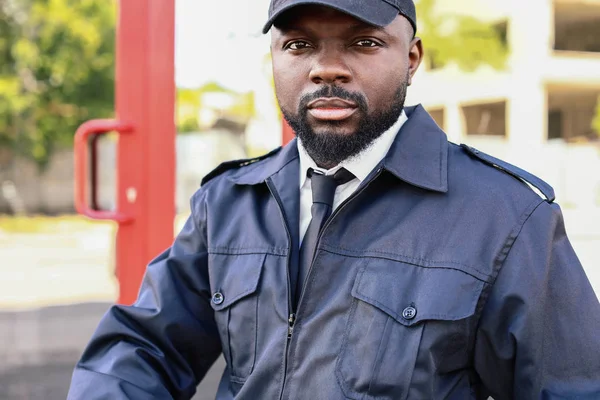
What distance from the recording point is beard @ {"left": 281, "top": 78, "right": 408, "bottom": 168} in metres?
1.32

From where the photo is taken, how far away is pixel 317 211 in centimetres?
141

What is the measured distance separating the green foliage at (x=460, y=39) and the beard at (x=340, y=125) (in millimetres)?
985

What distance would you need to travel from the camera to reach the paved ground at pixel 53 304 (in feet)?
12.6

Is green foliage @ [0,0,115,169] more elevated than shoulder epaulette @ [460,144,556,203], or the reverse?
green foliage @ [0,0,115,169]

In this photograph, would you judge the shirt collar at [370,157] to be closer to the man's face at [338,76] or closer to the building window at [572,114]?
the man's face at [338,76]

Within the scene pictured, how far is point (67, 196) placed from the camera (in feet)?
61.0

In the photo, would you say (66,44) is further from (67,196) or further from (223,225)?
(223,225)

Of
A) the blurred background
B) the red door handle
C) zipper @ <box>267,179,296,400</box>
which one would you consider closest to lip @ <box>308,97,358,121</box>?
zipper @ <box>267,179,296,400</box>

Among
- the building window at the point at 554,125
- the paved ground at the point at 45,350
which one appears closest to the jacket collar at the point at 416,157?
the building window at the point at 554,125

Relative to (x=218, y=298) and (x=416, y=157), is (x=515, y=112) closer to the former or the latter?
(x=416, y=157)

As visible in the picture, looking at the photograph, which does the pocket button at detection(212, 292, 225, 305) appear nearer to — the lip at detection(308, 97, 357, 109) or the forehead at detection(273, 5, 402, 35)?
the lip at detection(308, 97, 357, 109)

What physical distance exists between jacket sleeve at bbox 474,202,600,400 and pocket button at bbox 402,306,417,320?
0.11 m

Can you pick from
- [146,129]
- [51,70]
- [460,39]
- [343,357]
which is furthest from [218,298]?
[51,70]

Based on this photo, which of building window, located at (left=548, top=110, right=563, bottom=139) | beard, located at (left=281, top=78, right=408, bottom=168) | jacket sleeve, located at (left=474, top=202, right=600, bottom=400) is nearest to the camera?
jacket sleeve, located at (left=474, top=202, right=600, bottom=400)
